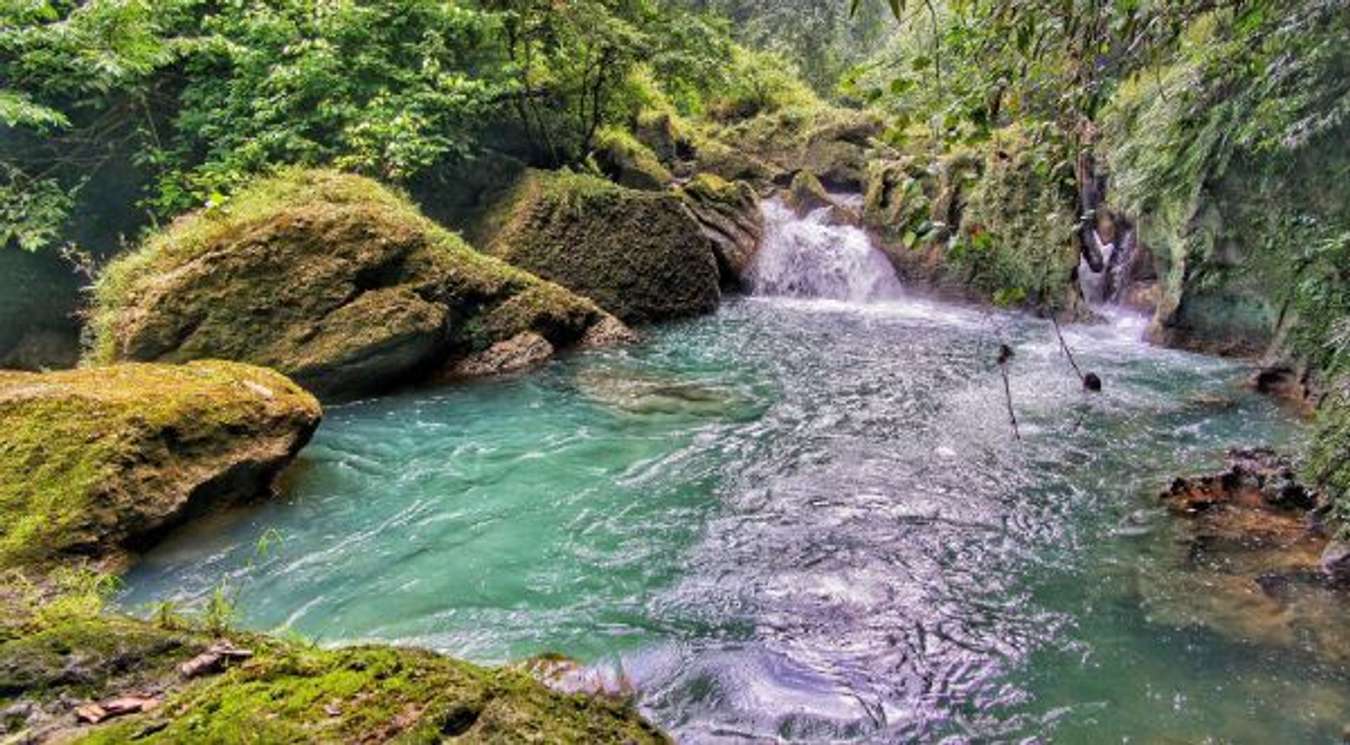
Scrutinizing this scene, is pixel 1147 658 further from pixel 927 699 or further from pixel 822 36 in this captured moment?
pixel 822 36

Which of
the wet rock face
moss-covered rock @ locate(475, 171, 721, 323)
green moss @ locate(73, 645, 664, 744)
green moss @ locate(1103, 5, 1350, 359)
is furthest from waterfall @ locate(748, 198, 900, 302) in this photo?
green moss @ locate(73, 645, 664, 744)

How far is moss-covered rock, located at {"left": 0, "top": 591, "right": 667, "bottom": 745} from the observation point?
1.83 metres

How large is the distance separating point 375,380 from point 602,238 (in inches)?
183

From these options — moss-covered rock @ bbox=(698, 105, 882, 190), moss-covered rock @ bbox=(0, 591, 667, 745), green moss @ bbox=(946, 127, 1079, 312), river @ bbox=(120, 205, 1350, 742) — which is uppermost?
moss-covered rock @ bbox=(698, 105, 882, 190)

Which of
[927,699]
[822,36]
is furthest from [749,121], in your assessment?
[927,699]

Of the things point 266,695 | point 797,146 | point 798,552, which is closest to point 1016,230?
point 797,146

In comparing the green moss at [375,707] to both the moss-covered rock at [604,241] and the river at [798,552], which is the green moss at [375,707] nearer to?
the river at [798,552]

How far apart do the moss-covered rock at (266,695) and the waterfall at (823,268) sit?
45.8 ft

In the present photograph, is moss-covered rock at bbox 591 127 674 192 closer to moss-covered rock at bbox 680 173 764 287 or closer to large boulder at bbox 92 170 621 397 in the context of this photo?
moss-covered rock at bbox 680 173 764 287

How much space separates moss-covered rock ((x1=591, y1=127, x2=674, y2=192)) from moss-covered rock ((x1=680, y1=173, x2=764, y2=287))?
838 mm

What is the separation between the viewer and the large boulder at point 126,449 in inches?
186

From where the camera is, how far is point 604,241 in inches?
482

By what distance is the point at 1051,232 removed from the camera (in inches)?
500

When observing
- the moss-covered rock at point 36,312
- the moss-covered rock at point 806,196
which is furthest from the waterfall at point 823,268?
the moss-covered rock at point 36,312
